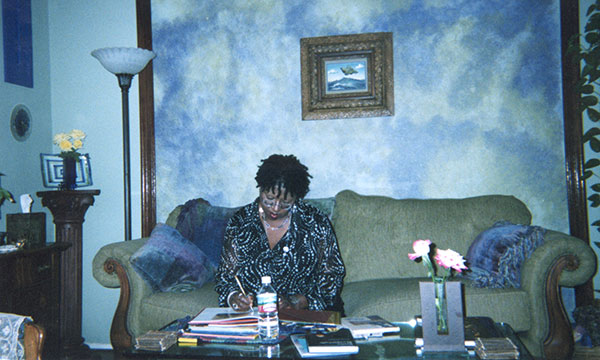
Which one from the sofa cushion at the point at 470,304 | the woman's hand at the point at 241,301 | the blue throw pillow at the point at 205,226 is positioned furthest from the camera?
the blue throw pillow at the point at 205,226

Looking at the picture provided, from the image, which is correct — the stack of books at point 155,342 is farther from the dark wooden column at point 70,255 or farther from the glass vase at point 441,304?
the dark wooden column at point 70,255

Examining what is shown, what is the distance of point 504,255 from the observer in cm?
226

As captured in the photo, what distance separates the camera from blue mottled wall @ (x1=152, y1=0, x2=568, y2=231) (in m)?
2.99

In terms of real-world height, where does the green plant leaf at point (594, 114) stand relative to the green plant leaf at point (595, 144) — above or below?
above

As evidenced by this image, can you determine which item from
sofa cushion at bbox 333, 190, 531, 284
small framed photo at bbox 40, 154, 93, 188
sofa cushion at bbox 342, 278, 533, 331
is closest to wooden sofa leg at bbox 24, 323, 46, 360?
sofa cushion at bbox 342, 278, 533, 331

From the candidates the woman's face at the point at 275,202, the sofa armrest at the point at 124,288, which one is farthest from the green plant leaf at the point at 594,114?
the sofa armrest at the point at 124,288

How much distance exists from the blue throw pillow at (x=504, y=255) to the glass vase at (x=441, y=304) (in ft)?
3.36

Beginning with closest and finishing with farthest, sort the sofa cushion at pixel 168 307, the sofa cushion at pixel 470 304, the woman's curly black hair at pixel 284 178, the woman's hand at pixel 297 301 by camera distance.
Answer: the woman's hand at pixel 297 301, the woman's curly black hair at pixel 284 178, the sofa cushion at pixel 470 304, the sofa cushion at pixel 168 307

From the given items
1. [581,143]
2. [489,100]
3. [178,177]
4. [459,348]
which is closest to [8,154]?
[178,177]

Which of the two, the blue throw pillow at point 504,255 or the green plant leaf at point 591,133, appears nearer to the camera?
the blue throw pillow at point 504,255

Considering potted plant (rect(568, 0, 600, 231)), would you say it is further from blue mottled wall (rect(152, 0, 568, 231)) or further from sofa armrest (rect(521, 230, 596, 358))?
sofa armrest (rect(521, 230, 596, 358))

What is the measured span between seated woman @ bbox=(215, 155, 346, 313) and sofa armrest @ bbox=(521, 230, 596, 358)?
95 centimetres

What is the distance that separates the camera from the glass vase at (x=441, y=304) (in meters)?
1.34

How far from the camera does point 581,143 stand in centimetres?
291
